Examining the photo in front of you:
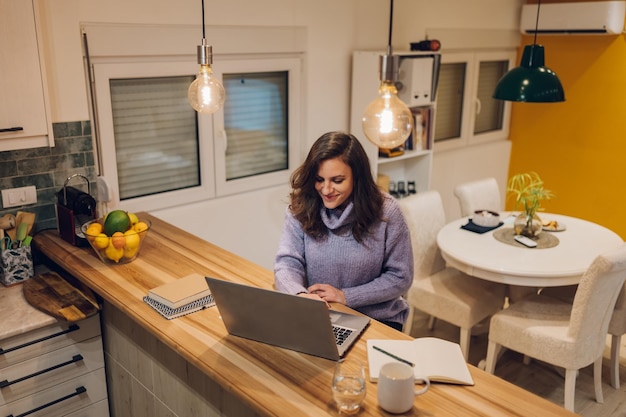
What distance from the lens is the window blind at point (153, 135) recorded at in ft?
10.7

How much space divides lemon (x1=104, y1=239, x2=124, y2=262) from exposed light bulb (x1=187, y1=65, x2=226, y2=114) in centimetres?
68

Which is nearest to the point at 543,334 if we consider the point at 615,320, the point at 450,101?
the point at 615,320

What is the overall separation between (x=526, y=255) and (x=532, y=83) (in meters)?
0.91

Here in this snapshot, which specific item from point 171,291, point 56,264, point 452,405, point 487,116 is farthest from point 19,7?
point 487,116

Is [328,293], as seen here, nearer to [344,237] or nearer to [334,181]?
[344,237]

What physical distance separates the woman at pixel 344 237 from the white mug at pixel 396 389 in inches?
25.0

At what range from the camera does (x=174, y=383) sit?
Answer: 84.3 inches

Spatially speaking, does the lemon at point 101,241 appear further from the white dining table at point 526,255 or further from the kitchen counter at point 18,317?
the white dining table at point 526,255

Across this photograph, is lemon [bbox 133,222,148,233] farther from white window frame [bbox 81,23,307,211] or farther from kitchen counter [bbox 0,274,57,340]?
white window frame [bbox 81,23,307,211]

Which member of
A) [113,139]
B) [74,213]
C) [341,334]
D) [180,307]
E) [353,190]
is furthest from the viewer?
[113,139]

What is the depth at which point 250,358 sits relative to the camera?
176cm

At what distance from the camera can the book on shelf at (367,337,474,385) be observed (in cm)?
164

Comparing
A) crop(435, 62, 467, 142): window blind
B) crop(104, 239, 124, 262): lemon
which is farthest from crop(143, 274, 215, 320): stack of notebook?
crop(435, 62, 467, 142): window blind

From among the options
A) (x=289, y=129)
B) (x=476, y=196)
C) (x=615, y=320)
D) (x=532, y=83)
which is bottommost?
(x=615, y=320)
